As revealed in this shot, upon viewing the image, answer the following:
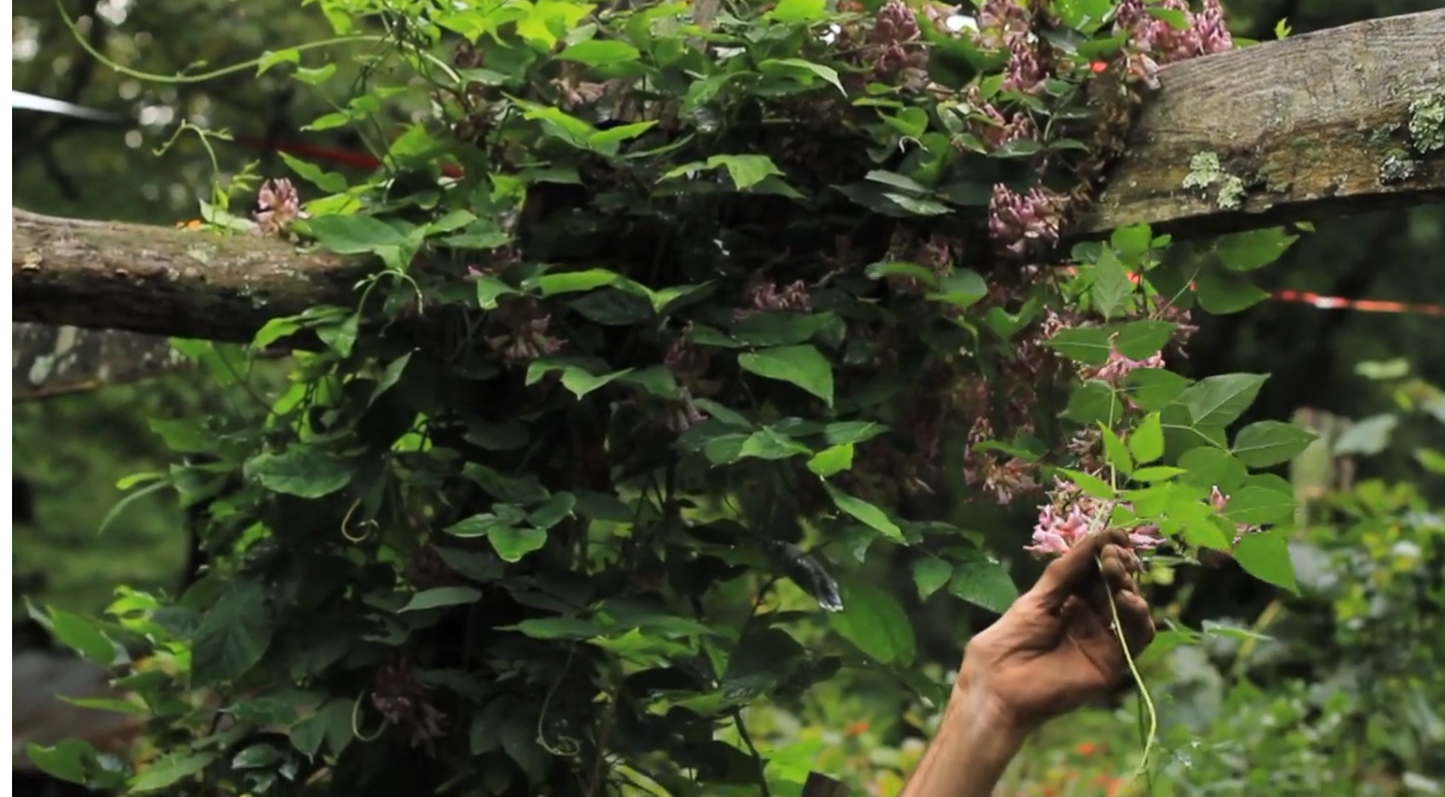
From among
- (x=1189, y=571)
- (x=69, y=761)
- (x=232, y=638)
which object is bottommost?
(x=1189, y=571)

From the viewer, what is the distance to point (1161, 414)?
1.12 m

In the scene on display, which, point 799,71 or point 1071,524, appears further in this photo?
point 799,71

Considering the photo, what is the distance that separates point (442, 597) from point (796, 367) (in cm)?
38

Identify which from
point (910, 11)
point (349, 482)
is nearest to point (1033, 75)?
point (910, 11)

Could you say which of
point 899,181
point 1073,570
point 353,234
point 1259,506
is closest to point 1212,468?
point 1259,506

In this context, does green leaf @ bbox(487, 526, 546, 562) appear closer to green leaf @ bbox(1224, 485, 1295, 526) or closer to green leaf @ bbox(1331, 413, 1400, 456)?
green leaf @ bbox(1224, 485, 1295, 526)

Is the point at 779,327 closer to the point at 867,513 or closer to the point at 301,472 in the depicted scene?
the point at 867,513

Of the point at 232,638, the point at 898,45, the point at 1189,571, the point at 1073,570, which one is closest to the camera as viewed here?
the point at 1073,570

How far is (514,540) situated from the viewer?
4.09ft

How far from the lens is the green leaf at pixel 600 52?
1.28 meters

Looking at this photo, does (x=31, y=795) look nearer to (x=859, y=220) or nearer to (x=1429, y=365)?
(x=859, y=220)

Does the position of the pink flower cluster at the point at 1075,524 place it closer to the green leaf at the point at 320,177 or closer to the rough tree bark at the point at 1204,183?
the rough tree bark at the point at 1204,183

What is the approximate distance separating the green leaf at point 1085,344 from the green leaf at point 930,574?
0.23 meters

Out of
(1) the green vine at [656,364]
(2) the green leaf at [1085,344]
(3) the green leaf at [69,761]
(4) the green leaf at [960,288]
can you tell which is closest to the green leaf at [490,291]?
(1) the green vine at [656,364]
